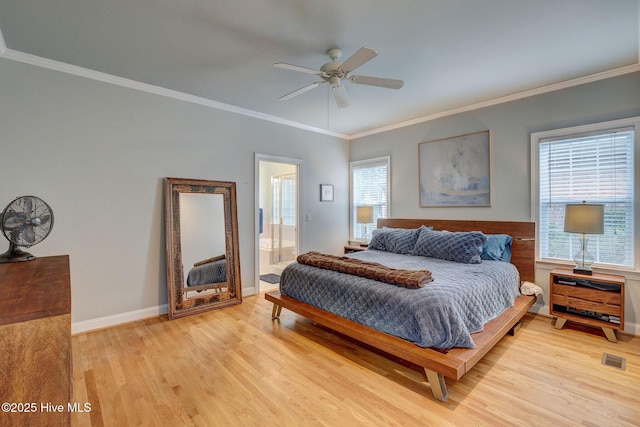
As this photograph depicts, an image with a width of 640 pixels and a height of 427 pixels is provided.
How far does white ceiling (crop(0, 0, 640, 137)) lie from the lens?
2109 millimetres

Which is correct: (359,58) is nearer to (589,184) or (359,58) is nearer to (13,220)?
(13,220)

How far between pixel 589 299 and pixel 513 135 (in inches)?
79.3

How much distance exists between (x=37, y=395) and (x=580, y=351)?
3.65 m

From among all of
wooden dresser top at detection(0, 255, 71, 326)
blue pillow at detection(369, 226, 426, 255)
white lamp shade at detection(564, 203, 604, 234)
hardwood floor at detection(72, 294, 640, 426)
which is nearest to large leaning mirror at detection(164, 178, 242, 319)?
hardwood floor at detection(72, 294, 640, 426)

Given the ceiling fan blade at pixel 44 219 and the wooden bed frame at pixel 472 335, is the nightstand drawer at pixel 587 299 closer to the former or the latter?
the wooden bed frame at pixel 472 335

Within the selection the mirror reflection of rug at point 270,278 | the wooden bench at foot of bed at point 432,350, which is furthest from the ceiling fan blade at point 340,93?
the mirror reflection of rug at point 270,278

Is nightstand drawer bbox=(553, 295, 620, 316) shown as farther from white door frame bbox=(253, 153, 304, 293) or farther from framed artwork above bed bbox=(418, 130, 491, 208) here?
white door frame bbox=(253, 153, 304, 293)

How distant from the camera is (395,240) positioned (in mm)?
4129

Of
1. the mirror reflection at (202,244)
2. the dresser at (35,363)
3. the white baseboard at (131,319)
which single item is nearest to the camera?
the dresser at (35,363)

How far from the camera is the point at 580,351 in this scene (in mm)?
2639

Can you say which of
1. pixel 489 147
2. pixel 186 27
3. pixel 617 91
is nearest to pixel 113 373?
pixel 186 27

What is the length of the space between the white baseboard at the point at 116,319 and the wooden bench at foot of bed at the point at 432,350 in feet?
5.74

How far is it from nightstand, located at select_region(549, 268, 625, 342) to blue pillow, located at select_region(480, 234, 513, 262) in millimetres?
495

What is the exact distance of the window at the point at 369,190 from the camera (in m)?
5.20
